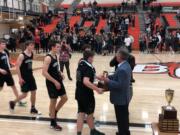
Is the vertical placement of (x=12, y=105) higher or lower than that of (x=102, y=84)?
lower

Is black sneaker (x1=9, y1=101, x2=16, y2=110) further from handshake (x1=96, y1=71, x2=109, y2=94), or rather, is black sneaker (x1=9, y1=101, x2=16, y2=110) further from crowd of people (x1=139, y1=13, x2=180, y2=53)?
crowd of people (x1=139, y1=13, x2=180, y2=53)

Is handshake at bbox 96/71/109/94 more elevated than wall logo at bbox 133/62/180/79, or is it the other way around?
handshake at bbox 96/71/109/94

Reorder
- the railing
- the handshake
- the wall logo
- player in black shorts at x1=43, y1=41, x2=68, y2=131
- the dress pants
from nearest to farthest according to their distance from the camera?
the handshake
the dress pants
player in black shorts at x1=43, y1=41, x2=68, y2=131
the wall logo
the railing

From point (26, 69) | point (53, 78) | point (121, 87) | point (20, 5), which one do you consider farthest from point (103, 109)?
point (20, 5)

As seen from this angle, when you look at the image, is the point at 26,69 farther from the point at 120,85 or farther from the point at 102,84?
the point at 120,85

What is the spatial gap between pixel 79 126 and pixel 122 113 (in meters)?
0.67

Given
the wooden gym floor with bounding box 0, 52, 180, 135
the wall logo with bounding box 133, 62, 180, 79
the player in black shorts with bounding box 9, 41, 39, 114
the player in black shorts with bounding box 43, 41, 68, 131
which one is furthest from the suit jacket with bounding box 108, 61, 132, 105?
the wall logo with bounding box 133, 62, 180, 79

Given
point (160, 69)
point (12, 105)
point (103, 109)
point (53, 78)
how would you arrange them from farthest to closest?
point (160, 69), point (103, 109), point (12, 105), point (53, 78)

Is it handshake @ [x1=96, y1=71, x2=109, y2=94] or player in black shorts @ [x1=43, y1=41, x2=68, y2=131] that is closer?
handshake @ [x1=96, y1=71, x2=109, y2=94]

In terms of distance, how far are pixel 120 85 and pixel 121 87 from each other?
0.15 feet

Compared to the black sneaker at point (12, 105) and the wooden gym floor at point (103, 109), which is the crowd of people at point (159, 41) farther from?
the black sneaker at point (12, 105)

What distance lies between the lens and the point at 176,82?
35.9ft

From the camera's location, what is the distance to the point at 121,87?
497cm

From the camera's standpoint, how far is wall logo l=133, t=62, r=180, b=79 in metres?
13.0
